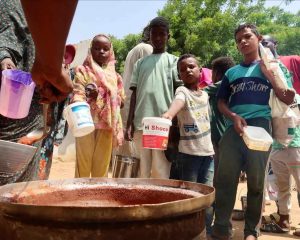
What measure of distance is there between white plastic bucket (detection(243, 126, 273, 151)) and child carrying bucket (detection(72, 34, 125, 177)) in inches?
51.7

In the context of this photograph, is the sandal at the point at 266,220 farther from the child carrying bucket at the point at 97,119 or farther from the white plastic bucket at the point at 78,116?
the white plastic bucket at the point at 78,116

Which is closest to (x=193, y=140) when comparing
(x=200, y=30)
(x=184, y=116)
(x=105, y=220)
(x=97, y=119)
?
(x=184, y=116)

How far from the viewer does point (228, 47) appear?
18.6 meters

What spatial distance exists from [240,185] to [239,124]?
390 centimetres

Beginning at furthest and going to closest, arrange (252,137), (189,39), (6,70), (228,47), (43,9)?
(228,47), (189,39), (252,137), (6,70), (43,9)

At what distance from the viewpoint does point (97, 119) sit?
3.93 metres

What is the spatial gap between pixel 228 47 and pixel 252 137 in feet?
52.6

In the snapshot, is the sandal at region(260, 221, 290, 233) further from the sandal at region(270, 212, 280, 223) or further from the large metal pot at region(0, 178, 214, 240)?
the large metal pot at region(0, 178, 214, 240)

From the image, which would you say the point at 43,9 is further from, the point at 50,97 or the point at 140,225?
the point at 140,225

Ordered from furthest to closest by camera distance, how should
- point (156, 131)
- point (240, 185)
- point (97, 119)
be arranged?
point (240, 185) → point (97, 119) → point (156, 131)

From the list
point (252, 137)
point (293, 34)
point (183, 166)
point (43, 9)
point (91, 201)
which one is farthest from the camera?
point (293, 34)

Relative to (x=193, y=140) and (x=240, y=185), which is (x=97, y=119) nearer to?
(x=193, y=140)

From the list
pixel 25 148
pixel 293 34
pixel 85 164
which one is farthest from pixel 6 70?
pixel 293 34

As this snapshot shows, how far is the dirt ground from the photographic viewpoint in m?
4.04
